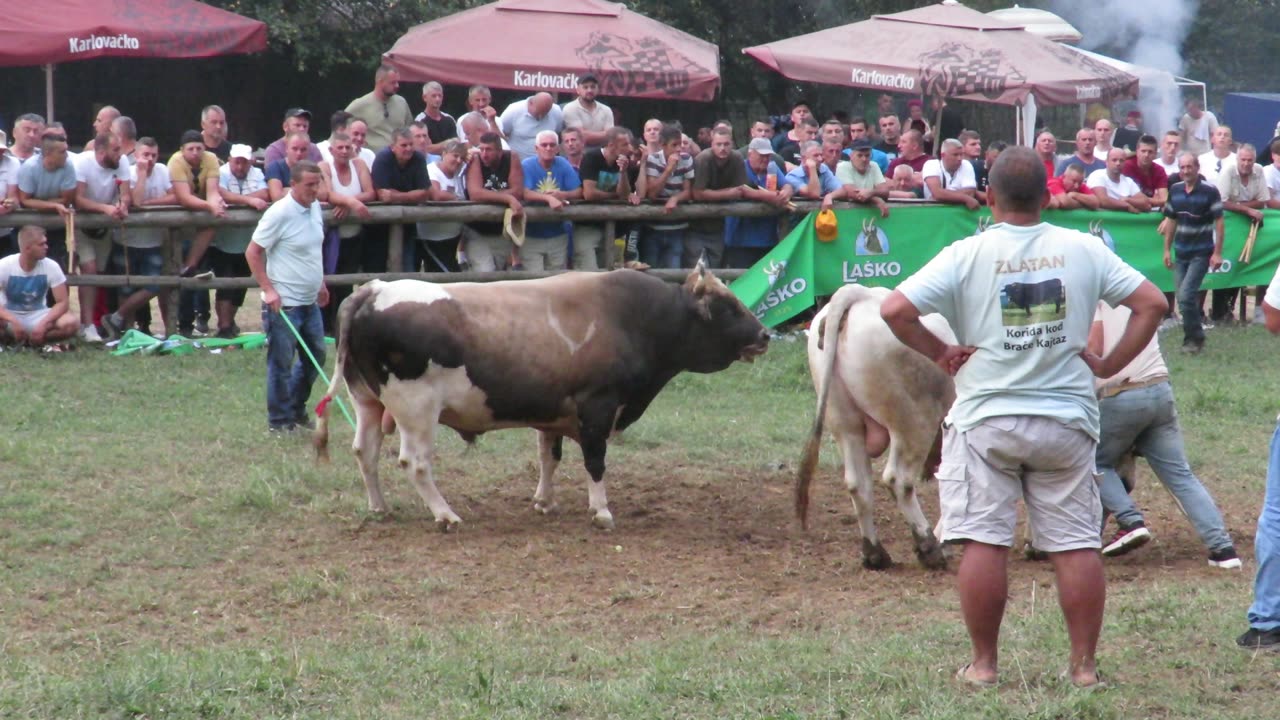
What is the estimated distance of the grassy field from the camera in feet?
17.5

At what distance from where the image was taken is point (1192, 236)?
14.7 m

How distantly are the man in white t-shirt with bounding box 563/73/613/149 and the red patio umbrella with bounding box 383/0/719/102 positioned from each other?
46.3 inches

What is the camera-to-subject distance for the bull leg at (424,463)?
328 inches

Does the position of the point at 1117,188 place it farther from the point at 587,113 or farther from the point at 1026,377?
the point at 1026,377

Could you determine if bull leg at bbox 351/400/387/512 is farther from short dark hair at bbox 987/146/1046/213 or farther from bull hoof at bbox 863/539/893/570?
short dark hair at bbox 987/146/1046/213

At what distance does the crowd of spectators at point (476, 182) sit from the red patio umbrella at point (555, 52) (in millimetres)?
782

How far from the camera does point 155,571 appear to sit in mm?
7465

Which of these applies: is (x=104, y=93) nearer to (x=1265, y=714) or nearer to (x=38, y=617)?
(x=38, y=617)

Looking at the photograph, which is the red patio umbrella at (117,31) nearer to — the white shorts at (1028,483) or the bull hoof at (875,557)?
the bull hoof at (875,557)

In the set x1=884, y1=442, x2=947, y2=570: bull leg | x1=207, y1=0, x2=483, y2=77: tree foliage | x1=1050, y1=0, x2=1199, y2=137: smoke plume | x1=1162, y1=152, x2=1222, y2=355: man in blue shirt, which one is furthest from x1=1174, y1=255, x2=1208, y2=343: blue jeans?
x1=1050, y1=0, x2=1199, y2=137: smoke plume

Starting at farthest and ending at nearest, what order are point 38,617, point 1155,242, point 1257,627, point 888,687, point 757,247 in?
point 1155,242 < point 757,247 < point 38,617 < point 1257,627 < point 888,687

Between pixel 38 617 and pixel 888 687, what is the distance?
367 centimetres

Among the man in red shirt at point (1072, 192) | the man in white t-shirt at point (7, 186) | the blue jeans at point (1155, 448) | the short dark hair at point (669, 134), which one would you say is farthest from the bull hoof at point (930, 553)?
Answer: the man in white t-shirt at point (7, 186)

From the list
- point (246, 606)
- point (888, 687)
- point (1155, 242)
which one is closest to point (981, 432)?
point (888, 687)
